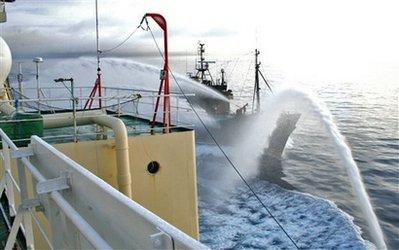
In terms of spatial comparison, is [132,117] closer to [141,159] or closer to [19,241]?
[141,159]

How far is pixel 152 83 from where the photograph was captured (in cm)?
7225

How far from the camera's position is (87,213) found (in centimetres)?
228

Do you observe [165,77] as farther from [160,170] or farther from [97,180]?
[97,180]

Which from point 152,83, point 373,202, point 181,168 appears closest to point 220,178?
point 373,202

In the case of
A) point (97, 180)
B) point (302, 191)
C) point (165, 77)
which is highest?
point (165, 77)

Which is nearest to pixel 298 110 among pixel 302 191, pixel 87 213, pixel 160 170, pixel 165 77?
pixel 302 191

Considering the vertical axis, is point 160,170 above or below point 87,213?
below

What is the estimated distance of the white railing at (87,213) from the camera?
1513 millimetres

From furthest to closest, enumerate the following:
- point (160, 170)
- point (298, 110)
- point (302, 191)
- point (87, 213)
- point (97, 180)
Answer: point (298, 110), point (302, 191), point (160, 170), point (87, 213), point (97, 180)

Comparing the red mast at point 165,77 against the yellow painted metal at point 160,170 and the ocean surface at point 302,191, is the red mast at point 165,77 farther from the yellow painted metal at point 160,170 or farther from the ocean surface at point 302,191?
the ocean surface at point 302,191

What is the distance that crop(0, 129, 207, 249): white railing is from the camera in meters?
1.51

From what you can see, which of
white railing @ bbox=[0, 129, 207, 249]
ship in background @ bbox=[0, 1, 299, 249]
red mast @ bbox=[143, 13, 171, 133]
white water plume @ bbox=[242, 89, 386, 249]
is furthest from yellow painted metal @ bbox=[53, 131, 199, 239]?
white water plume @ bbox=[242, 89, 386, 249]

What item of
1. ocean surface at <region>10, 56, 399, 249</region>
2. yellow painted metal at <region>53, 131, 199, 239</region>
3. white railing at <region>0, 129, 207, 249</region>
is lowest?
ocean surface at <region>10, 56, 399, 249</region>

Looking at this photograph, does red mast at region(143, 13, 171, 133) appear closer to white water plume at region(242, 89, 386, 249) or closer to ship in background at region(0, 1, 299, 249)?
ship in background at region(0, 1, 299, 249)
